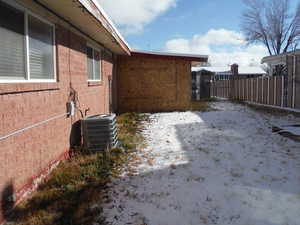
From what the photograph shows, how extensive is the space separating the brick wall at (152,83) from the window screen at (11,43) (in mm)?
7818

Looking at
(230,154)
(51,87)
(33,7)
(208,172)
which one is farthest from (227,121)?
(33,7)

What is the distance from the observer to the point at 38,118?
3281 mm

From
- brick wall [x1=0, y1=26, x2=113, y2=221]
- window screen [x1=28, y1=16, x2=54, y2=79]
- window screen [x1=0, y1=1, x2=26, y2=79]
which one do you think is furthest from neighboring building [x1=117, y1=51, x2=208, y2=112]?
window screen [x1=0, y1=1, x2=26, y2=79]

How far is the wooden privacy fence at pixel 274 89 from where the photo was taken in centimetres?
1064

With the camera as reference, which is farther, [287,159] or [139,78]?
[139,78]

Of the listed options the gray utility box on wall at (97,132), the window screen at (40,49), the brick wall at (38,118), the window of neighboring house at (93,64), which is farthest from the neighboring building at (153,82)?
the window screen at (40,49)

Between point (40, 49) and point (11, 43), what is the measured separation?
29.0 inches

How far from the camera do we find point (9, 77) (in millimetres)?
2691

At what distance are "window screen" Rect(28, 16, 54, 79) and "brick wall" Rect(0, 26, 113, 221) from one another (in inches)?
7.2

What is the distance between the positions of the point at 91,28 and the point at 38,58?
1.93m

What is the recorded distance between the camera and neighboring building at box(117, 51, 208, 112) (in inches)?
420

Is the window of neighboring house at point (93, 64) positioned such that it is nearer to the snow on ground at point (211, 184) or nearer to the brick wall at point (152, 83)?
the snow on ground at point (211, 184)

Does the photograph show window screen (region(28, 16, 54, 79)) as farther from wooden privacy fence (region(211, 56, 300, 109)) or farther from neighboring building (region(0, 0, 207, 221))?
wooden privacy fence (region(211, 56, 300, 109))

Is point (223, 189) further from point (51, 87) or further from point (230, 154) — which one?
point (51, 87)
